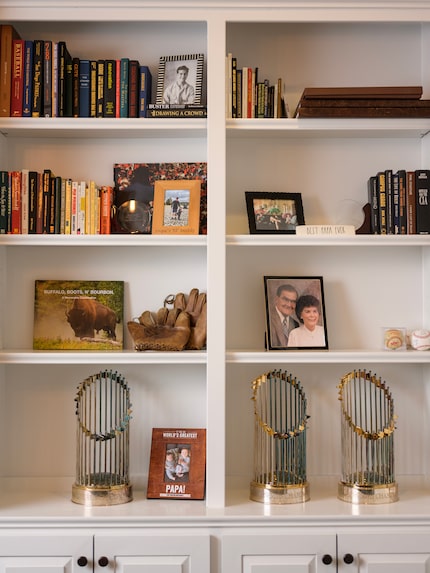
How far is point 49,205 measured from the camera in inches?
104

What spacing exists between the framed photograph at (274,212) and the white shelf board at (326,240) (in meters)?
0.16

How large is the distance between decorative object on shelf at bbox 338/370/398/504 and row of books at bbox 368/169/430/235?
54 centimetres

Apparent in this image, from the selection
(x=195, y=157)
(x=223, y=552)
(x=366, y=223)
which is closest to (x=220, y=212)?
Result: (x=195, y=157)

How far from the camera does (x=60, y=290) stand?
2.81m

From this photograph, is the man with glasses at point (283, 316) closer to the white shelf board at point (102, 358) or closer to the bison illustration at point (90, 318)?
the white shelf board at point (102, 358)

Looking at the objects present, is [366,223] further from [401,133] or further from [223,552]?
[223,552]

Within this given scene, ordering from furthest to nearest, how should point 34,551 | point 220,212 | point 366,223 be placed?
point 366,223 < point 220,212 < point 34,551

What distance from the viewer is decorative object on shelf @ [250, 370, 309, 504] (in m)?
2.56

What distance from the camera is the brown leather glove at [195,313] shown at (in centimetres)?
270

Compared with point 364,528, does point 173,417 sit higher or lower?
higher

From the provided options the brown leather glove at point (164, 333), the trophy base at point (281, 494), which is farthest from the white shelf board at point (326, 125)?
the trophy base at point (281, 494)

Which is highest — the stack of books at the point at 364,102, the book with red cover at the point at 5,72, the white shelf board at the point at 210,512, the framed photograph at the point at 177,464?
the book with red cover at the point at 5,72

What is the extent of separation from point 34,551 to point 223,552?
606mm

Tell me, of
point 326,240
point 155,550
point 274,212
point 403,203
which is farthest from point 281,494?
point 403,203
